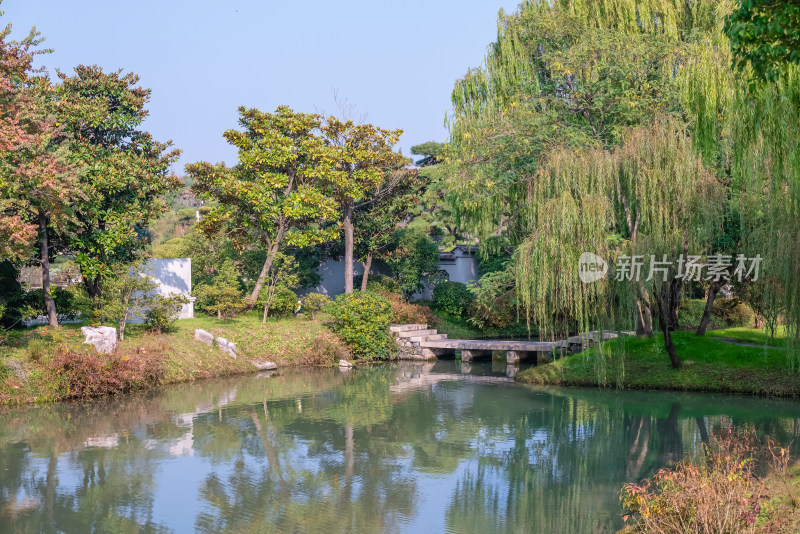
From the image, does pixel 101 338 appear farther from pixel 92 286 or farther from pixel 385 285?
pixel 385 285

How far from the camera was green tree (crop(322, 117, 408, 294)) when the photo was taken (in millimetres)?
24172

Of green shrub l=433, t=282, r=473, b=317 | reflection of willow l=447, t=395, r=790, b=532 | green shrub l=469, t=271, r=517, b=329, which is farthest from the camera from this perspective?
green shrub l=433, t=282, r=473, b=317

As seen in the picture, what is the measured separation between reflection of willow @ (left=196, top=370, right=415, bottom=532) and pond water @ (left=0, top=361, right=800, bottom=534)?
0.11ft

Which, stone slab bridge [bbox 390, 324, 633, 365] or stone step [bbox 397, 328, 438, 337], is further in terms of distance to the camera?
Result: stone step [bbox 397, 328, 438, 337]

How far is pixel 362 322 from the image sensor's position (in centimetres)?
2277

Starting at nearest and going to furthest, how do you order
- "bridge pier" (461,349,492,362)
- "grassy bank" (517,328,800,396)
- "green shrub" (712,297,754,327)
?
"grassy bank" (517,328,800,396), "bridge pier" (461,349,492,362), "green shrub" (712,297,754,327)

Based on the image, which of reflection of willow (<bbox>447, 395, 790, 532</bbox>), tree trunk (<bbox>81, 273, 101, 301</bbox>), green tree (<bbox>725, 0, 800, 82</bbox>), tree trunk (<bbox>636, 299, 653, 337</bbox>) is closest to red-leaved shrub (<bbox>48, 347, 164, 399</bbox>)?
tree trunk (<bbox>81, 273, 101, 301</bbox>)

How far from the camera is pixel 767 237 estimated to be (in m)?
14.0

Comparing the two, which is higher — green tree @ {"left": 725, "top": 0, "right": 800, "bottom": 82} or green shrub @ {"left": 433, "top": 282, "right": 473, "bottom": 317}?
green tree @ {"left": 725, "top": 0, "right": 800, "bottom": 82}

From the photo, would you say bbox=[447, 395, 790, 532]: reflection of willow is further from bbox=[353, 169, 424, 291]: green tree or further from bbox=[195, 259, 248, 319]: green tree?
bbox=[353, 169, 424, 291]: green tree

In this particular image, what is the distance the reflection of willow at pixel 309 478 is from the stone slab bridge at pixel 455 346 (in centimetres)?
726

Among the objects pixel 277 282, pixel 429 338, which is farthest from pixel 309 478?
pixel 429 338

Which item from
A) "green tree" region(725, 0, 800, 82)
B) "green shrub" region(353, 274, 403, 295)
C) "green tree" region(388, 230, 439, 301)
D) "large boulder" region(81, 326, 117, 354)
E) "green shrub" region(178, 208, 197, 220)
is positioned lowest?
"large boulder" region(81, 326, 117, 354)

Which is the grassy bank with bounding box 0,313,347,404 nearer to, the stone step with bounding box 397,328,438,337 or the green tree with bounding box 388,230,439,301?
the stone step with bounding box 397,328,438,337
